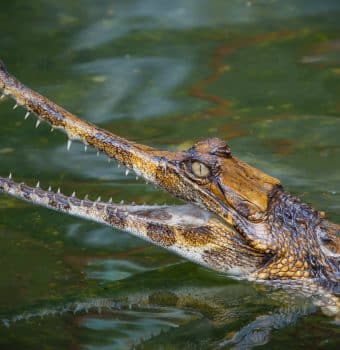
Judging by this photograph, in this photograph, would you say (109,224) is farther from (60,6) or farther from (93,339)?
(60,6)

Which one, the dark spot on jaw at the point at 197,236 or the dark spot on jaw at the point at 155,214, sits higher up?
the dark spot on jaw at the point at 155,214

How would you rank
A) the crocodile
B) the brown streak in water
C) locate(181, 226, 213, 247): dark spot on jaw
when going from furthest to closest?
1. the brown streak in water
2. locate(181, 226, 213, 247): dark spot on jaw
3. the crocodile

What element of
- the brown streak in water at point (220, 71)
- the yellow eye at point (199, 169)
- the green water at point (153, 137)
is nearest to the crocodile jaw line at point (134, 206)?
the yellow eye at point (199, 169)

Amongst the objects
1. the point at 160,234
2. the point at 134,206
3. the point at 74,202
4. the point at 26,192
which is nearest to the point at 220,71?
the point at 134,206

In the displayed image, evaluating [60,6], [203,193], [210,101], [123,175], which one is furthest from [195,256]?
[60,6]

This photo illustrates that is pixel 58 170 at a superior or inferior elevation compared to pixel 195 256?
superior

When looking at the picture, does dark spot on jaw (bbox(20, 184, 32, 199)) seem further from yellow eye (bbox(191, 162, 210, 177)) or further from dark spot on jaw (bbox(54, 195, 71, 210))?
yellow eye (bbox(191, 162, 210, 177))

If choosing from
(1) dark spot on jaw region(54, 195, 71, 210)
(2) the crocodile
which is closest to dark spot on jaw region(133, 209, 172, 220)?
(2) the crocodile

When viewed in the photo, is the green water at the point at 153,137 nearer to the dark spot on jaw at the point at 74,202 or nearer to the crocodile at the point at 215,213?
the crocodile at the point at 215,213
